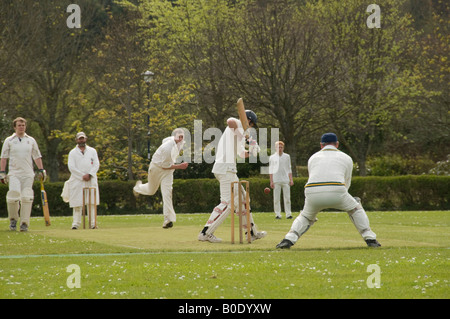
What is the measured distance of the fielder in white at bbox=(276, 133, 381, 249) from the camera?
11.5 m

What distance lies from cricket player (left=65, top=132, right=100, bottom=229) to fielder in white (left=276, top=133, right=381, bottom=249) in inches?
320

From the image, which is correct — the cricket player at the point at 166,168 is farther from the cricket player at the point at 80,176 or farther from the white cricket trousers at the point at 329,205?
the white cricket trousers at the point at 329,205

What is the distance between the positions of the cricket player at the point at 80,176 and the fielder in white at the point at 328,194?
8.13 m

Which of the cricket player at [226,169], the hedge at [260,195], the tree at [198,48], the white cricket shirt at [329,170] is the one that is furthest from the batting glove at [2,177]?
the tree at [198,48]

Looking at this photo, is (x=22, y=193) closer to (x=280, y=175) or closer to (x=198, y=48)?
(x=280, y=175)

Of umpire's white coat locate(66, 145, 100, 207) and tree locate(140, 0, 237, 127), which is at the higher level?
tree locate(140, 0, 237, 127)

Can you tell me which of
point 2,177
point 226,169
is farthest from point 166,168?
point 226,169

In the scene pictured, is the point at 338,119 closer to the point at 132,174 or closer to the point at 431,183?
the point at 431,183

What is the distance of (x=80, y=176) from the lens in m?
19.0

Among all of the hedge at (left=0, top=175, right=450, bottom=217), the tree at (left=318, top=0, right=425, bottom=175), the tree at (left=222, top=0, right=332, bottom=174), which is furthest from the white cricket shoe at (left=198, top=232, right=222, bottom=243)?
the tree at (left=318, top=0, right=425, bottom=175)

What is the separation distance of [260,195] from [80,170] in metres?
12.3

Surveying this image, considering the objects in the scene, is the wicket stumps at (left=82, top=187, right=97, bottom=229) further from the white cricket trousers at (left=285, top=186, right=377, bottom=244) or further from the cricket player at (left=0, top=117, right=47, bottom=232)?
the white cricket trousers at (left=285, top=186, right=377, bottom=244)

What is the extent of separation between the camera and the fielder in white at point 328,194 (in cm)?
1149

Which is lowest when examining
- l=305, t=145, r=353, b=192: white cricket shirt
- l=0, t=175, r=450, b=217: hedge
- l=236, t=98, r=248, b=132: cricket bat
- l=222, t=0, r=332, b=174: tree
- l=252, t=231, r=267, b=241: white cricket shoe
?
l=0, t=175, r=450, b=217: hedge
